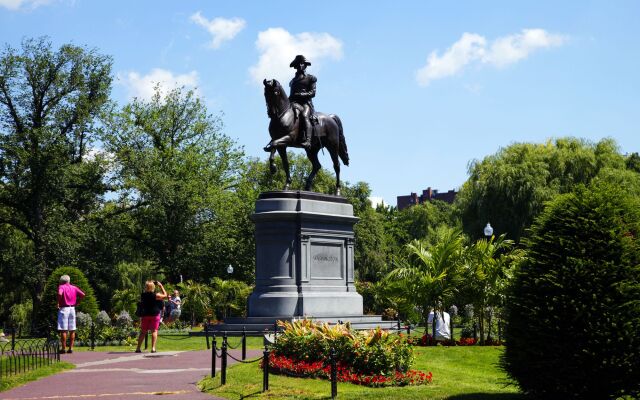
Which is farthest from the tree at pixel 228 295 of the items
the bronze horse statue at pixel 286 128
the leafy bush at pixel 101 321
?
the bronze horse statue at pixel 286 128

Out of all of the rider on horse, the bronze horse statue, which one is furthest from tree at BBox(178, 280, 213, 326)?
the rider on horse

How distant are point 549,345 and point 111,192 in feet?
139

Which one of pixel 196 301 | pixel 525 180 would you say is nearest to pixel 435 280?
pixel 196 301

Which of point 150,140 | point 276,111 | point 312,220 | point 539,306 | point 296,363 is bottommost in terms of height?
point 296,363

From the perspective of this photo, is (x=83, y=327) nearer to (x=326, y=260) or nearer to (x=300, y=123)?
(x=326, y=260)

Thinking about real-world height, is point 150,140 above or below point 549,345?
above

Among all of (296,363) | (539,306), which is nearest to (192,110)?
(296,363)

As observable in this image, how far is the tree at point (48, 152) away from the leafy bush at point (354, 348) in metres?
30.6

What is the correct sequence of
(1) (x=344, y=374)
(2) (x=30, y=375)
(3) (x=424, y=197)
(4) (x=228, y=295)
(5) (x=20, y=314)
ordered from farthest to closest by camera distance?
(3) (x=424, y=197)
(5) (x=20, y=314)
(4) (x=228, y=295)
(2) (x=30, y=375)
(1) (x=344, y=374)

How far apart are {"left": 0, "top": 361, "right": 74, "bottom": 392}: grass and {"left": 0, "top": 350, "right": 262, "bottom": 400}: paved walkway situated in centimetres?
22

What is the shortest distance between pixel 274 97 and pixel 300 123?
5.08 feet

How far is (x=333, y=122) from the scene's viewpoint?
2942 cm

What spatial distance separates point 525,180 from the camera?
52000 mm

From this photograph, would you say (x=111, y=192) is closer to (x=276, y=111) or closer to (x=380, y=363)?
(x=276, y=111)
